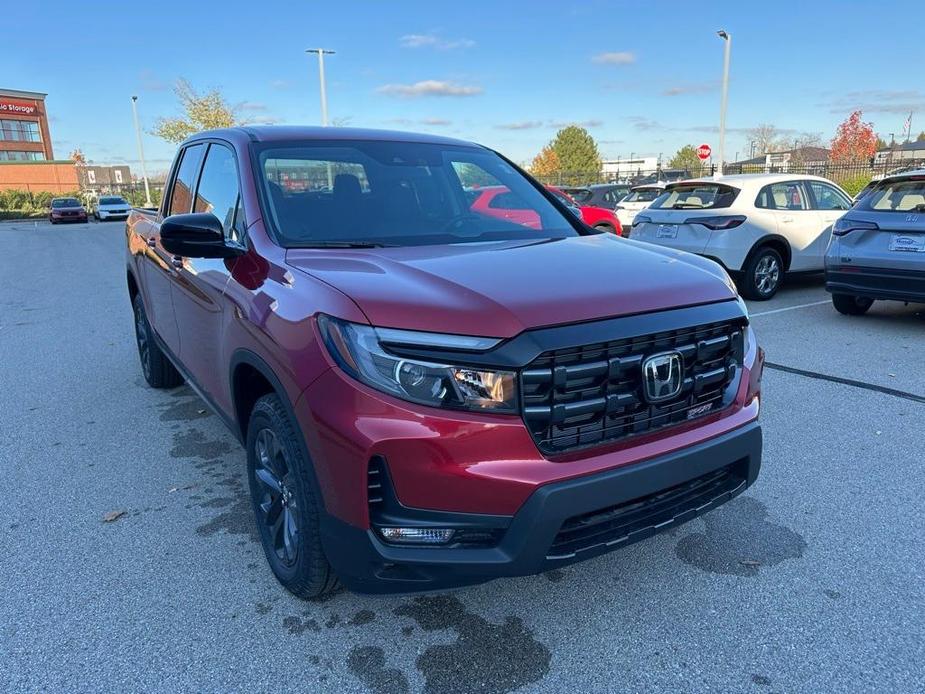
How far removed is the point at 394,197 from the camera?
328cm

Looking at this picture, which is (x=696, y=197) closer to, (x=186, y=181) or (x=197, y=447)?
(x=186, y=181)

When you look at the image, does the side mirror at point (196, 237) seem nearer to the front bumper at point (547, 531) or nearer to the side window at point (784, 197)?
the front bumper at point (547, 531)

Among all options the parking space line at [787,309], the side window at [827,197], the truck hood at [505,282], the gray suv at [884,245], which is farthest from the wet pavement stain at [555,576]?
the side window at [827,197]

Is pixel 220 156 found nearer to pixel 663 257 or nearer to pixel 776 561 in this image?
pixel 663 257

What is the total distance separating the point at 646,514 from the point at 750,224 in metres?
7.00

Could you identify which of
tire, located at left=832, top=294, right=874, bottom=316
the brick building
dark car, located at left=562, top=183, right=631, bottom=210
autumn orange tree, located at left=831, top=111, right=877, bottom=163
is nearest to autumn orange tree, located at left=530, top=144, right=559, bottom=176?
autumn orange tree, located at left=831, top=111, right=877, bottom=163

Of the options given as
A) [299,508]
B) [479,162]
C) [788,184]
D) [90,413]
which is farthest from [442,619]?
[788,184]

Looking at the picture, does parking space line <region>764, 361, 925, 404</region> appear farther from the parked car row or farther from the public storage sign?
the public storage sign

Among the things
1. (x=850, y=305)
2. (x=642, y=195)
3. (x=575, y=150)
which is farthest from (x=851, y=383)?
(x=575, y=150)

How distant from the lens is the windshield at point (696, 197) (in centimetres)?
852

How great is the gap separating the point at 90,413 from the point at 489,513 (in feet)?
12.5

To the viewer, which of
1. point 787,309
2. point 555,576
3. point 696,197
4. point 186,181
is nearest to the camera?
point 555,576

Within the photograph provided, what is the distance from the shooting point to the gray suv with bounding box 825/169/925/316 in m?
6.28

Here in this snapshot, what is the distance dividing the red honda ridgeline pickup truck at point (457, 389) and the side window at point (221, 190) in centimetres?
5
